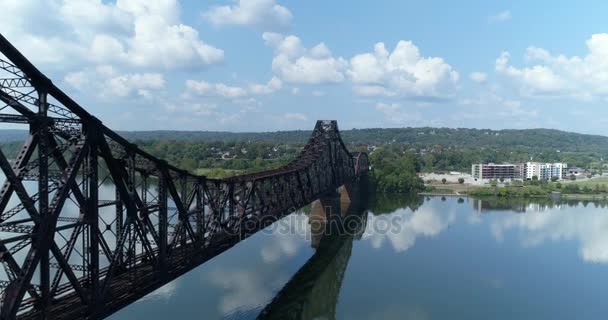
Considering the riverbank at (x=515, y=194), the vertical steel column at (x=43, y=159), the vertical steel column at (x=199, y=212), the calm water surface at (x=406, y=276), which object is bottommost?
the riverbank at (x=515, y=194)

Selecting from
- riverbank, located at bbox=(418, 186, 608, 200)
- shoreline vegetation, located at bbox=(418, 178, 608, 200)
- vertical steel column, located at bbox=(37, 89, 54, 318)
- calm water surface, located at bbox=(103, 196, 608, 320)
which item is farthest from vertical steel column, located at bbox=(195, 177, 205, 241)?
shoreline vegetation, located at bbox=(418, 178, 608, 200)

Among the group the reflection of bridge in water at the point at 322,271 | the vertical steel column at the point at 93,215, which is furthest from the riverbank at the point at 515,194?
the vertical steel column at the point at 93,215

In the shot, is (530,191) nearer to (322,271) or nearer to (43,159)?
(322,271)

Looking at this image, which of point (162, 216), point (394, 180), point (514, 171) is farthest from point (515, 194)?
point (162, 216)

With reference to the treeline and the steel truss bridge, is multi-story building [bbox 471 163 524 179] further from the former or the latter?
the steel truss bridge

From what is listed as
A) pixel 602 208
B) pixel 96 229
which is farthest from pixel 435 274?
pixel 602 208

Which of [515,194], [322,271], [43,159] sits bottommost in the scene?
[515,194]

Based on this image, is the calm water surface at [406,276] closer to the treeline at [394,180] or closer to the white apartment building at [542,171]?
the treeline at [394,180]
